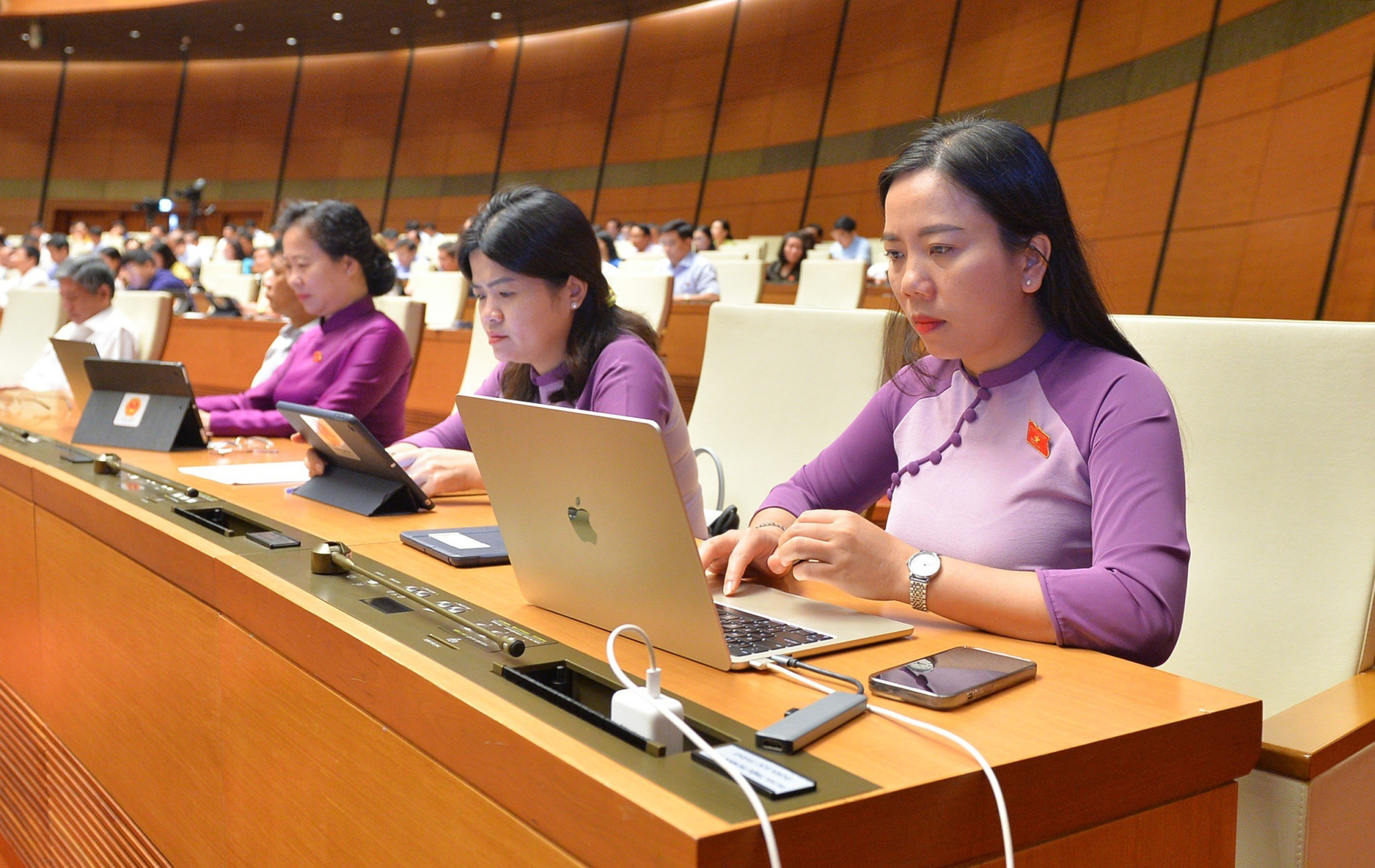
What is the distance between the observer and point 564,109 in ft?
36.0

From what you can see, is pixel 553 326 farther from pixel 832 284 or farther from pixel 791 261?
pixel 791 261

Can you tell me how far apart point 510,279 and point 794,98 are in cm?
819

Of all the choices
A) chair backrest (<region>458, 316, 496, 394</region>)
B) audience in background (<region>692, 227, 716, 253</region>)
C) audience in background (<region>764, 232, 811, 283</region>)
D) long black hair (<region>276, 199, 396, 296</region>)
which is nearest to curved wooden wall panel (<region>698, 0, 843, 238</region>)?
audience in background (<region>692, 227, 716, 253</region>)

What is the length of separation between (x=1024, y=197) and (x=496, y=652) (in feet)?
2.22

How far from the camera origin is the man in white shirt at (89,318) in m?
3.20

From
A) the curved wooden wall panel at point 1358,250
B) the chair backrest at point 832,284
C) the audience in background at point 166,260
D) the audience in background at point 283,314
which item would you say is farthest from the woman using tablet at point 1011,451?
the audience in background at point 166,260

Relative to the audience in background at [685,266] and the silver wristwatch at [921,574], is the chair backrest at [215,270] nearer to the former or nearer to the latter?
the audience in background at [685,266]

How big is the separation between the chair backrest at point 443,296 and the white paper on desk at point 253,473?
303 cm

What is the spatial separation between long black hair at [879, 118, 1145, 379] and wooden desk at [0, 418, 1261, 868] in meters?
0.37

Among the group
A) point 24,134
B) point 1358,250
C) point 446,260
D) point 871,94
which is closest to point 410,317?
point 1358,250

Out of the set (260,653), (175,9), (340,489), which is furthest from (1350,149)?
(175,9)

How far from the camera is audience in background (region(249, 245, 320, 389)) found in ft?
8.55

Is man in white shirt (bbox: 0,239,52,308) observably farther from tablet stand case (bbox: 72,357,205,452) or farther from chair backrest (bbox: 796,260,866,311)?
tablet stand case (bbox: 72,357,205,452)

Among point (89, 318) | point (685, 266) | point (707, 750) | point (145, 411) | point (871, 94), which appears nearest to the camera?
point (707, 750)
